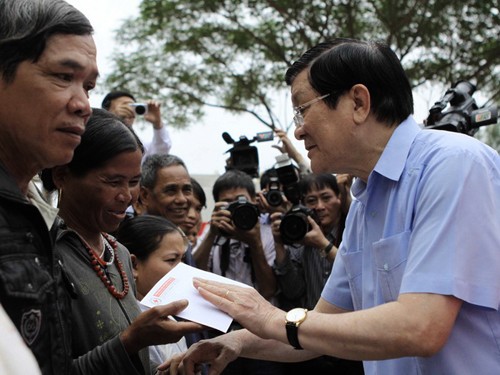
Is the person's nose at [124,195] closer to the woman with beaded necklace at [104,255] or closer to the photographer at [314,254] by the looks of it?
the woman with beaded necklace at [104,255]

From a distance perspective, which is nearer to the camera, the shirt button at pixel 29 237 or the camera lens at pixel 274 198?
the shirt button at pixel 29 237

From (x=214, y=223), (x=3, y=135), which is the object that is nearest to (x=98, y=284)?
(x=3, y=135)

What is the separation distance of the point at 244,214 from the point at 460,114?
1.48m

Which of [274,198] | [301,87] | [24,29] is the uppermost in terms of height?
[24,29]

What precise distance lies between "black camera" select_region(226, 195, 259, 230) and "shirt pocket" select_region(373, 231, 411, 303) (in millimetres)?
2341

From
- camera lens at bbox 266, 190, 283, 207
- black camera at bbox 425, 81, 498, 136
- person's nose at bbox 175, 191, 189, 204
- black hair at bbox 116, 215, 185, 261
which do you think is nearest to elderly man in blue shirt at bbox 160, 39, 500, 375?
black hair at bbox 116, 215, 185, 261

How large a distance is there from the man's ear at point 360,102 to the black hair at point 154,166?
2211 millimetres

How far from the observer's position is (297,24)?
1338 centimetres

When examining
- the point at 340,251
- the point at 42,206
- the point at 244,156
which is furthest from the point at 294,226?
the point at 42,206

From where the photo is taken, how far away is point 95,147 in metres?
2.29

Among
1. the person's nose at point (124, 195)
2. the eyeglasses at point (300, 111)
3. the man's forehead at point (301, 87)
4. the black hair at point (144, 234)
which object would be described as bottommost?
the black hair at point (144, 234)

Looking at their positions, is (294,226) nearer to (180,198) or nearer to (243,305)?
(180,198)

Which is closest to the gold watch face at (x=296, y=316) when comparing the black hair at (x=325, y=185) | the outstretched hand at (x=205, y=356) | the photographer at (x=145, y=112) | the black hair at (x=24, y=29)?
the outstretched hand at (x=205, y=356)

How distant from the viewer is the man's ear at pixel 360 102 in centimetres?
217
